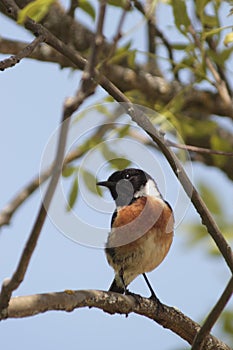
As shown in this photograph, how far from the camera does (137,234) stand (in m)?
4.11

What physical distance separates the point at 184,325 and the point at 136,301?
0.23m

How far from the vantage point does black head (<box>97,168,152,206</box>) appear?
4.41 metres

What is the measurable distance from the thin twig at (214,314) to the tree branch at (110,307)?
8cm

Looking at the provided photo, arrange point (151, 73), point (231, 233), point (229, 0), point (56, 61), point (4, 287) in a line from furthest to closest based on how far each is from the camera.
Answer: point (151, 73) → point (56, 61) → point (229, 0) → point (231, 233) → point (4, 287)

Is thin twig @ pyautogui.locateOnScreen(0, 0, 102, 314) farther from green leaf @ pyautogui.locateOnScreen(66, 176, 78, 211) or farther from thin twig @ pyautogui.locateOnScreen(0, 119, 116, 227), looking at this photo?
thin twig @ pyautogui.locateOnScreen(0, 119, 116, 227)

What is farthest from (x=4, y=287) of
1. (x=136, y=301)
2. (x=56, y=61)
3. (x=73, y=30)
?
(x=73, y=30)

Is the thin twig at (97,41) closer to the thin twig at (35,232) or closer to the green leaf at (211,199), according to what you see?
the thin twig at (35,232)

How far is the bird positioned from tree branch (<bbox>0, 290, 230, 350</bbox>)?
0.66 meters

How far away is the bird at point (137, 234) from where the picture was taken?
4031 millimetres

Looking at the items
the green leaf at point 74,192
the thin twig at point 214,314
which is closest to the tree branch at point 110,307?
the thin twig at point 214,314

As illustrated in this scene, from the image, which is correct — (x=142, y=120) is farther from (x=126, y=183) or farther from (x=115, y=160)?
(x=126, y=183)

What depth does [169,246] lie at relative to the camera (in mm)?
4113

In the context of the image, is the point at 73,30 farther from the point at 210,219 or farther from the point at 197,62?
the point at 210,219

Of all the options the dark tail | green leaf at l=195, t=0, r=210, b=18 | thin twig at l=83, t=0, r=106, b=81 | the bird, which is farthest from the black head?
thin twig at l=83, t=0, r=106, b=81
